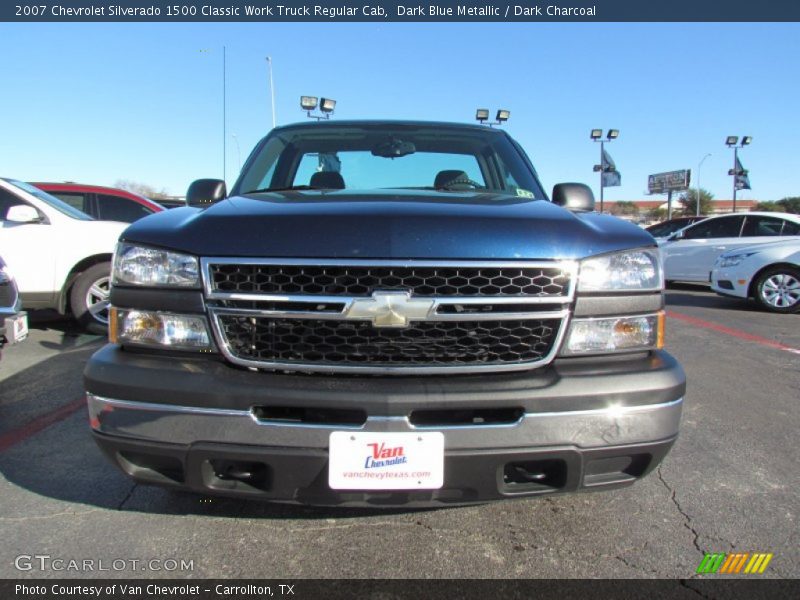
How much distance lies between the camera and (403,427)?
176 cm

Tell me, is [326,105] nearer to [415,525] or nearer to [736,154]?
[415,525]

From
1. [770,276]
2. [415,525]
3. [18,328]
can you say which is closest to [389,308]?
[415,525]

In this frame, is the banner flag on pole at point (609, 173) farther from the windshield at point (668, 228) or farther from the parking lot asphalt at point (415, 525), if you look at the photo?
the parking lot asphalt at point (415, 525)

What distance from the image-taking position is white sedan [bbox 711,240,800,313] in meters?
8.39

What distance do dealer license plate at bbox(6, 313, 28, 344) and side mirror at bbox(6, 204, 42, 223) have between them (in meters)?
1.81

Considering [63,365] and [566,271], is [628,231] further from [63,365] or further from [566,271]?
[63,365]

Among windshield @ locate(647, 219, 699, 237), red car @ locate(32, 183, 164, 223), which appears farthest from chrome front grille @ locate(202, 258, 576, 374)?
windshield @ locate(647, 219, 699, 237)

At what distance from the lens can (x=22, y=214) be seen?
5.59m

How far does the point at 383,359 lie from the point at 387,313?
0.17 metres

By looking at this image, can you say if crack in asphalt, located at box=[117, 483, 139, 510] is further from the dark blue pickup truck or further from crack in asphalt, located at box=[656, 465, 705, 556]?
crack in asphalt, located at box=[656, 465, 705, 556]

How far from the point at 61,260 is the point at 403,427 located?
18.1 ft

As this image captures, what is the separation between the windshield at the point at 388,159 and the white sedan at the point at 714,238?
28.6 feet

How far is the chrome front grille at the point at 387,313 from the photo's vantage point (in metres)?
1.84

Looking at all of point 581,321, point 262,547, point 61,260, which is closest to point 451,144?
point 581,321
